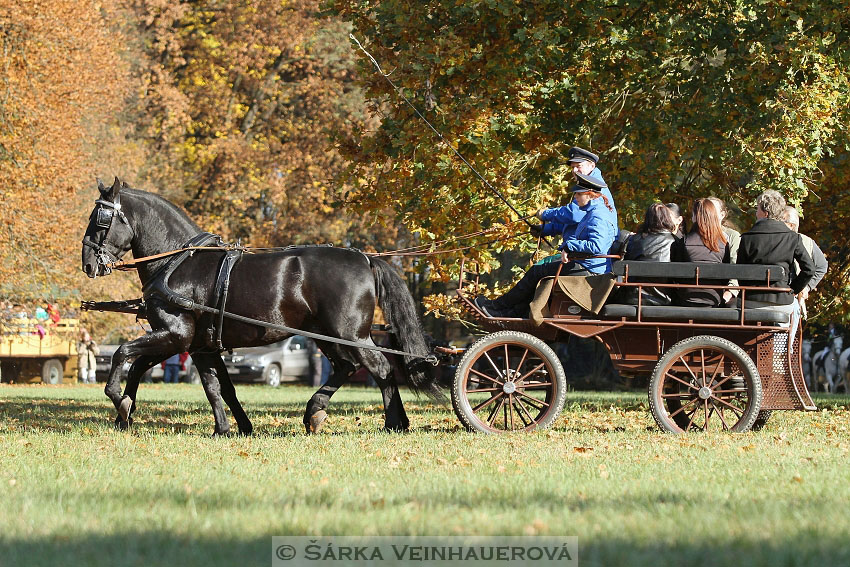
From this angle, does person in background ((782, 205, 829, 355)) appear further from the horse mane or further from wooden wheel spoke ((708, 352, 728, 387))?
the horse mane

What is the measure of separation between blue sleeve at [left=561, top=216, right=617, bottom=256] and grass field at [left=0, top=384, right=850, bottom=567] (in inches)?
62.7

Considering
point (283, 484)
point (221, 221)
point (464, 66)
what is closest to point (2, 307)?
point (221, 221)

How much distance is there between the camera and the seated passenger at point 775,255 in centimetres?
1042

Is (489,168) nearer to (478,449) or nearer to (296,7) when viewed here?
(478,449)

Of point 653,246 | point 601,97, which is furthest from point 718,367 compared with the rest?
point 601,97

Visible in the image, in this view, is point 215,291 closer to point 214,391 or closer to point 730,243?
point 214,391

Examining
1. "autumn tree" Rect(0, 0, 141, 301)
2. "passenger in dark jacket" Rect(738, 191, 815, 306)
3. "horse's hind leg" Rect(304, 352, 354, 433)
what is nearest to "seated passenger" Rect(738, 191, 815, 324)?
"passenger in dark jacket" Rect(738, 191, 815, 306)

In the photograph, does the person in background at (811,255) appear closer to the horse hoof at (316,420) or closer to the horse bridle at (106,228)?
the horse hoof at (316,420)

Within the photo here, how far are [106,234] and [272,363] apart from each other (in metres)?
25.3

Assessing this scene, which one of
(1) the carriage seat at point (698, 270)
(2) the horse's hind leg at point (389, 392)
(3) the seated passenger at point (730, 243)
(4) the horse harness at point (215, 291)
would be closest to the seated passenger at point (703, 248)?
(3) the seated passenger at point (730, 243)

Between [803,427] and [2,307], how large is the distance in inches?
819

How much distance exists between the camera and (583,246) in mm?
10250

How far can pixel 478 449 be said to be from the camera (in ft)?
29.1

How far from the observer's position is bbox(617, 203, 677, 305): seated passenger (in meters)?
10.5
